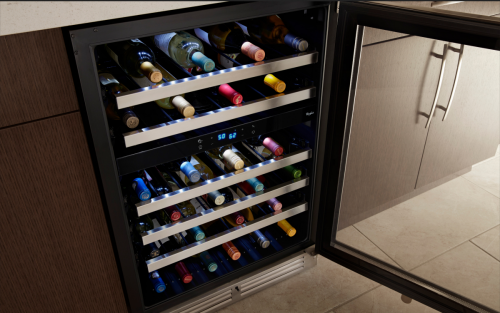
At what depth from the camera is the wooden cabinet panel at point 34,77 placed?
0.83 metres

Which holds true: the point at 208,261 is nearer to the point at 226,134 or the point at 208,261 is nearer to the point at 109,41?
the point at 226,134

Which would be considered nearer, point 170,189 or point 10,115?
point 10,115

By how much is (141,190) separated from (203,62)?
0.38 m

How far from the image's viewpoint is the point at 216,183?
48.8 inches

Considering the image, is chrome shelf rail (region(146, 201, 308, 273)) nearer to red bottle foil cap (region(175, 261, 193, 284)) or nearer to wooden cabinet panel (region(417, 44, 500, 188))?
red bottle foil cap (region(175, 261, 193, 284))

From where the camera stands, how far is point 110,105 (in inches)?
45.3

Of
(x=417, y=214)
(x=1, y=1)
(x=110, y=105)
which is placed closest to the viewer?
(x=1, y=1)

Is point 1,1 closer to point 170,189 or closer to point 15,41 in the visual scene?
point 15,41

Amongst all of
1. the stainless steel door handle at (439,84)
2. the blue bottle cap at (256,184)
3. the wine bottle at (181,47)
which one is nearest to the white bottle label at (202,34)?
the wine bottle at (181,47)

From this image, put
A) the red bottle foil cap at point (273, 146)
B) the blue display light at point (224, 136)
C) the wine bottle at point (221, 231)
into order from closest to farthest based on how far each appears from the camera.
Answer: the blue display light at point (224, 136), the red bottle foil cap at point (273, 146), the wine bottle at point (221, 231)

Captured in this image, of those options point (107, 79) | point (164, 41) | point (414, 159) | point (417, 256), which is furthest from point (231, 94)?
point (417, 256)

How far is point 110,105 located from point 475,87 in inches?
39.8

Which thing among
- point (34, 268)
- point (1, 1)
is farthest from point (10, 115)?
point (34, 268)

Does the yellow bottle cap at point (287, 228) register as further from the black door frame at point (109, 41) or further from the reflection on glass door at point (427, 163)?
the black door frame at point (109, 41)
